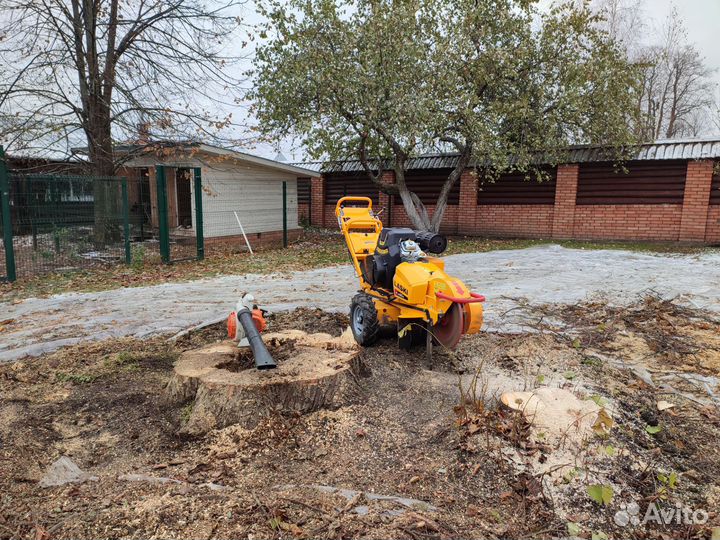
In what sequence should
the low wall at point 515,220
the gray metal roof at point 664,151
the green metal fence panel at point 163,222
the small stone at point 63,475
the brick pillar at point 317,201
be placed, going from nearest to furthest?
1. the small stone at point 63,475
2. the green metal fence panel at point 163,222
3. the gray metal roof at point 664,151
4. the low wall at point 515,220
5. the brick pillar at point 317,201

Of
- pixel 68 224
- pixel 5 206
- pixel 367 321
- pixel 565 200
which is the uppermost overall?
pixel 565 200

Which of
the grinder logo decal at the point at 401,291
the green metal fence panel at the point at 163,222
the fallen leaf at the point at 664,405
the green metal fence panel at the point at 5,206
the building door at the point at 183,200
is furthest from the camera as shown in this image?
the building door at the point at 183,200

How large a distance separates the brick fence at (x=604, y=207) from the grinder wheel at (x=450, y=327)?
42.7 ft

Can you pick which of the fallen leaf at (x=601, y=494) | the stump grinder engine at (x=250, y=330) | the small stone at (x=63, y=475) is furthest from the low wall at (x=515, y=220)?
the small stone at (x=63, y=475)

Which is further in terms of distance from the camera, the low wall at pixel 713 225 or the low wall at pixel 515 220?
the low wall at pixel 515 220

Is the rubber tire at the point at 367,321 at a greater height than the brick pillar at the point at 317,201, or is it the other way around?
the brick pillar at the point at 317,201

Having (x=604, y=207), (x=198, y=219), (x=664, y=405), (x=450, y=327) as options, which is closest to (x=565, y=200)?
(x=604, y=207)

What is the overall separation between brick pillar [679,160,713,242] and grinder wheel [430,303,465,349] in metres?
13.1

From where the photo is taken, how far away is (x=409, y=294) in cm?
416

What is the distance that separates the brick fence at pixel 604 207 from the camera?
13820mm

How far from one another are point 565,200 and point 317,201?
10.1 metres

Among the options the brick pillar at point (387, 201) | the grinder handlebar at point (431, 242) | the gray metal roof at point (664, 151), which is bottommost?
the grinder handlebar at point (431, 242)

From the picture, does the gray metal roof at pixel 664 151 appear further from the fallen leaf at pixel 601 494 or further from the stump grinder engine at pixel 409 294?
the fallen leaf at pixel 601 494

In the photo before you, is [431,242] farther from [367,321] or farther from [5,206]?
[5,206]
